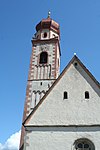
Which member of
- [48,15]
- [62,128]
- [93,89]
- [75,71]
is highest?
[48,15]

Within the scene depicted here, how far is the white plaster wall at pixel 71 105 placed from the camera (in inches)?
535

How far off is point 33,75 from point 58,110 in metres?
10.2

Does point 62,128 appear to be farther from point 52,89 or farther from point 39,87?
point 39,87

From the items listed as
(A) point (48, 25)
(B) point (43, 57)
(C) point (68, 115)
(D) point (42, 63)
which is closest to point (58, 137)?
(C) point (68, 115)

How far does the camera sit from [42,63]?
2467cm

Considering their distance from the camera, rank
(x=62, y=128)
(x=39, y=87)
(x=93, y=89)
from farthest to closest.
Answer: (x=39, y=87)
(x=93, y=89)
(x=62, y=128)

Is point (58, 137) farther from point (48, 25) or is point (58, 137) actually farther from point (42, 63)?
point (48, 25)

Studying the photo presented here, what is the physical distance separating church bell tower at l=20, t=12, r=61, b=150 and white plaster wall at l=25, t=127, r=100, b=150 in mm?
7500

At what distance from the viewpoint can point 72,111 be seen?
13789 mm

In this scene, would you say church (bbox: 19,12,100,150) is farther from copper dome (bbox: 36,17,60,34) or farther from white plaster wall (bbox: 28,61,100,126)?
copper dome (bbox: 36,17,60,34)

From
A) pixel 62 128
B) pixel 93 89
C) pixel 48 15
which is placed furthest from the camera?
pixel 48 15

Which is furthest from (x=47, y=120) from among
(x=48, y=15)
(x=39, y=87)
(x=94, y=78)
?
(x=48, y=15)

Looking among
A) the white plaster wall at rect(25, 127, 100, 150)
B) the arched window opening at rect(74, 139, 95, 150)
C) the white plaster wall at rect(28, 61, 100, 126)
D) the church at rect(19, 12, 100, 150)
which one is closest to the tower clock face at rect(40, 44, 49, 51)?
the church at rect(19, 12, 100, 150)

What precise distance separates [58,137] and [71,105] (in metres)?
1.90
